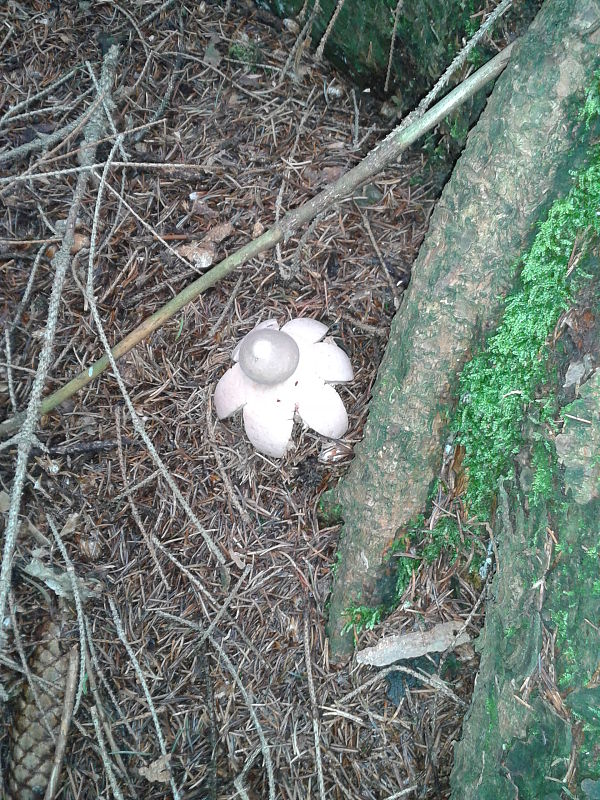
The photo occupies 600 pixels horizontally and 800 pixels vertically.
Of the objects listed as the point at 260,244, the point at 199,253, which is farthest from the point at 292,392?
the point at 199,253

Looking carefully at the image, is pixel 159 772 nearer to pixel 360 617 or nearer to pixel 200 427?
pixel 360 617

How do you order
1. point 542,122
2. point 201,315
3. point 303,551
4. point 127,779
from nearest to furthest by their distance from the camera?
point 542,122, point 127,779, point 303,551, point 201,315

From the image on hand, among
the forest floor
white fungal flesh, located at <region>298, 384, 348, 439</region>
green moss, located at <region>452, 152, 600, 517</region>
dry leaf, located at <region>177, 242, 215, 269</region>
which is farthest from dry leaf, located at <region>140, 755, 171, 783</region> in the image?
dry leaf, located at <region>177, 242, 215, 269</region>

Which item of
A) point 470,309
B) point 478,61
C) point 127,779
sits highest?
point 478,61

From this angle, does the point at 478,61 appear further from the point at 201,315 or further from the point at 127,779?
the point at 127,779

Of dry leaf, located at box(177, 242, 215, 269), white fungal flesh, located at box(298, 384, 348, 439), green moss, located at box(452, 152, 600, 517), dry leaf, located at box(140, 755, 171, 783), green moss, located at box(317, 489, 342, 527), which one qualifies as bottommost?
dry leaf, located at box(140, 755, 171, 783)

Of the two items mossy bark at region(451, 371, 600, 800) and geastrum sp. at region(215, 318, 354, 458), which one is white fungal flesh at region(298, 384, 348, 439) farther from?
mossy bark at region(451, 371, 600, 800)

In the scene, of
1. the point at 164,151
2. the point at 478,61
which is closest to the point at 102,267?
the point at 164,151
